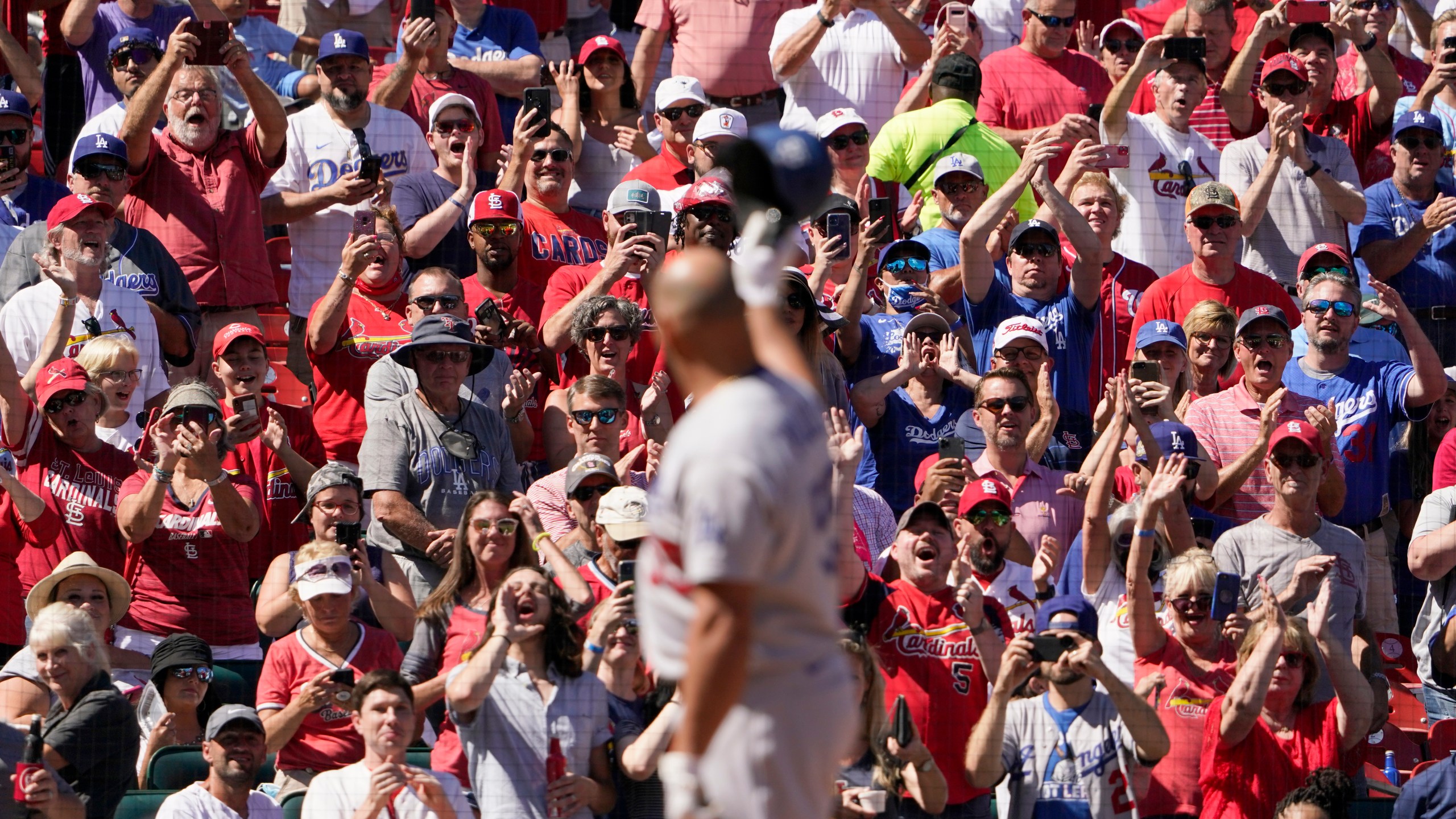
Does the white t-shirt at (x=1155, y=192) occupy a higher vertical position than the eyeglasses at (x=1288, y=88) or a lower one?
lower

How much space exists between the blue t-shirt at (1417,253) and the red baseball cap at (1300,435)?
250cm

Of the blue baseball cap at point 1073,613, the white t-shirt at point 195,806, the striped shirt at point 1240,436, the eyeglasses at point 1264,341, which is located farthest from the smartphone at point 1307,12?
the white t-shirt at point 195,806

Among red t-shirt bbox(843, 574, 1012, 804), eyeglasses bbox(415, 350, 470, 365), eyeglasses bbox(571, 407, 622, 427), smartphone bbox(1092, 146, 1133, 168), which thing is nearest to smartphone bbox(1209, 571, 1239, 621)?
red t-shirt bbox(843, 574, 1012, 804)

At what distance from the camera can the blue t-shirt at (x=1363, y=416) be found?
8.73 m

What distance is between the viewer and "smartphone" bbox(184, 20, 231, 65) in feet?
29.2

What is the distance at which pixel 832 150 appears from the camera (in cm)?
961

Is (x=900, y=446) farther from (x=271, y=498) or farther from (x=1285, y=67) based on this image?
(x=1285, y=67)

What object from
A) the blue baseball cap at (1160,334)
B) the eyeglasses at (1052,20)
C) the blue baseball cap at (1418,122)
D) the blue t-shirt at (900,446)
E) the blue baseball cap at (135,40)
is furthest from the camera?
the eyeglasses at (1052,20)

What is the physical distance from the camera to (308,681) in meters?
6.76

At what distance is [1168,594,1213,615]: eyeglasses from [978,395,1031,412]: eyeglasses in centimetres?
114

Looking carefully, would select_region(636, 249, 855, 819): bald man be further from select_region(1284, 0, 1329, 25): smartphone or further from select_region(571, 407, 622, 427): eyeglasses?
select_region(1284, 0, 1329, 25): smartphone

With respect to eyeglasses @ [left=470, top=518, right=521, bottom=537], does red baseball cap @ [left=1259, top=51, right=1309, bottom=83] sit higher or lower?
higher

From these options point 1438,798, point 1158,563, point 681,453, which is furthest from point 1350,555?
point 681,453

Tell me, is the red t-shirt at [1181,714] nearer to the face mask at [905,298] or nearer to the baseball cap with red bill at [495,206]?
the face mask at [905,298]
